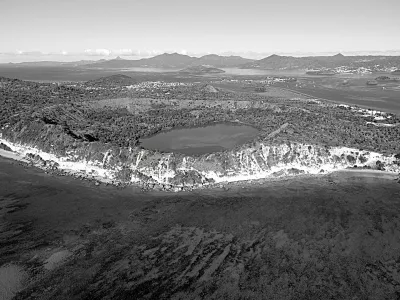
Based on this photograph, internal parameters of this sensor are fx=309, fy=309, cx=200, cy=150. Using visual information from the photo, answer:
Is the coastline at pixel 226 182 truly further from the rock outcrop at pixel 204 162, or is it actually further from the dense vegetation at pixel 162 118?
the dense vegetation at pixel 162 118

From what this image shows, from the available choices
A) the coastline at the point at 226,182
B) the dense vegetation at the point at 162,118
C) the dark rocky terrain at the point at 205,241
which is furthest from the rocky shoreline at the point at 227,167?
the dense vegetation at the point at 162,118

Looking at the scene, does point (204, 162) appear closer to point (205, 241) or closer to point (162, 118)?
point (205, 241)

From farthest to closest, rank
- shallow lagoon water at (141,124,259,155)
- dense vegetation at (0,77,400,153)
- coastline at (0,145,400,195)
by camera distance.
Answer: dense vegetation at (0,77,400,153)
shallow lagoon water at (141,124,259,155)
coastline at (0,145,400,195)

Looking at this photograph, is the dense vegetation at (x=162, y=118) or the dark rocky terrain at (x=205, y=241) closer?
the dark rocky terrain at (x=205, y=241)

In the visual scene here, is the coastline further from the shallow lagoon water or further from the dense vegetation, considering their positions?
the shallow lagoon water

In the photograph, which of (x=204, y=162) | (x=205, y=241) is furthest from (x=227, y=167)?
(x=205, y=241)

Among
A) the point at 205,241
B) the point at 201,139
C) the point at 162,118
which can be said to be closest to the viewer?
the point at 205,241

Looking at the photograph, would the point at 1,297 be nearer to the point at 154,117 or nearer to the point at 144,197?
the point at 144,197

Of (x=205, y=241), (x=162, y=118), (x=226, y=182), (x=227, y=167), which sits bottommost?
(x=205, y=241)

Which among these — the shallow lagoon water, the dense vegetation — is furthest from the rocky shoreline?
the shallow lagoon water
